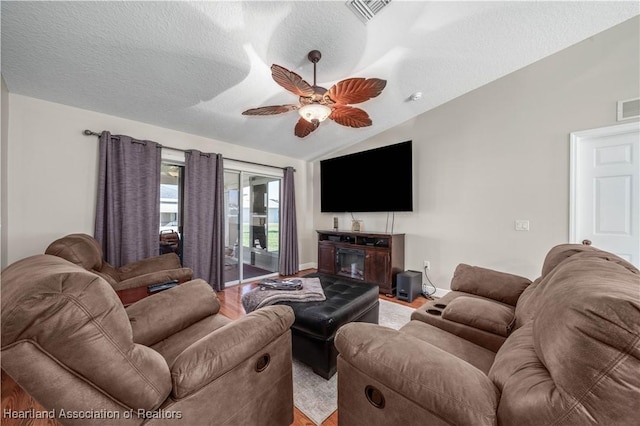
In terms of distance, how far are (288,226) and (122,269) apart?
2.61 metres

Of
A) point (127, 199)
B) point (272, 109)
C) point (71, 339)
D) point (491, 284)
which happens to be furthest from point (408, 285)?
point (127, 199)

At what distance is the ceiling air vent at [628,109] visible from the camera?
2207 mm

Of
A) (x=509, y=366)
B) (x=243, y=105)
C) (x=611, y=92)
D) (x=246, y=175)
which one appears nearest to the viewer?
(x=509, y=366)

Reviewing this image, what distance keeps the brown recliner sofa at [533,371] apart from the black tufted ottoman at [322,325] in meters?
0.56

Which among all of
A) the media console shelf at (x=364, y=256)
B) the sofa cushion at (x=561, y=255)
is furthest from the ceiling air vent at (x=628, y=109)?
the media console shelf at (x=364, y=256)

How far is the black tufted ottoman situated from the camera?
1657 millimetres

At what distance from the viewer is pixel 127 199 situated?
281 centimetres

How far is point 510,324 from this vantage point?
4.45ft

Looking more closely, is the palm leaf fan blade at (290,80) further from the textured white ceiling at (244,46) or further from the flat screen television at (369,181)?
the flat screen television at (369,181)

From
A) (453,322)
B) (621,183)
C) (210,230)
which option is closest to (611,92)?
(621,183)

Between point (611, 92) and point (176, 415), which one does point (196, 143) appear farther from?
point (611, 92)

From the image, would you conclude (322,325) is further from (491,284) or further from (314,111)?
(314,111)

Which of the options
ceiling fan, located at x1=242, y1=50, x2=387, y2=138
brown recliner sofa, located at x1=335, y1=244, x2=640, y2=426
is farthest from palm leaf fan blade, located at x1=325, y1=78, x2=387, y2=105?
brown recliner sofa, located at x1=335, y1=244, x2=640, y2=426

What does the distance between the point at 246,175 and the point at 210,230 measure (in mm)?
1186
